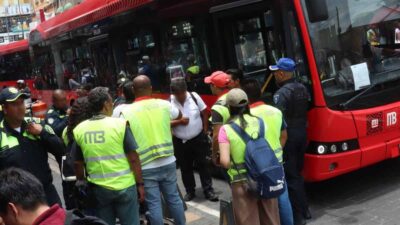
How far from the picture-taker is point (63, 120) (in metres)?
5.73

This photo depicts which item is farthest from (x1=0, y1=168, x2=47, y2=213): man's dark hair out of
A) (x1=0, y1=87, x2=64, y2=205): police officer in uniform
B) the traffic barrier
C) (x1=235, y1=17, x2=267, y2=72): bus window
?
(x1=235, y1=17, x2=267, y2=72): bus window

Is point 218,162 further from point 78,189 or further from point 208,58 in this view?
point 208,58

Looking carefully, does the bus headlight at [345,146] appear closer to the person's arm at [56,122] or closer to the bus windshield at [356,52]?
the bus windshield at [356,52]

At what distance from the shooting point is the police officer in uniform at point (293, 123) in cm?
519

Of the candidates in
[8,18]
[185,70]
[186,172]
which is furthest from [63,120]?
[8,18]

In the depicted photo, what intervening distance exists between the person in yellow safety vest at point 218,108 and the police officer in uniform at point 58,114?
5.52ft

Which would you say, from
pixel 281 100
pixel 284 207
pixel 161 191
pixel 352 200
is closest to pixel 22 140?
pixel 161 191

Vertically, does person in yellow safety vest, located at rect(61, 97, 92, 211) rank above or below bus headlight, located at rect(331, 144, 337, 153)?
above

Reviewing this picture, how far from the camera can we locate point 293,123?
207 inches

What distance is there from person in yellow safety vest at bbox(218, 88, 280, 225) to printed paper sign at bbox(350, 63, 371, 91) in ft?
6.68

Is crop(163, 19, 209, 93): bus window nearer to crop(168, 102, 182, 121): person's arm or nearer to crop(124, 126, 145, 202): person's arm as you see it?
crop(168, 102, 182, 121): person's arm

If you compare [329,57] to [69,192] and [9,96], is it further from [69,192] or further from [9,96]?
[9,96]

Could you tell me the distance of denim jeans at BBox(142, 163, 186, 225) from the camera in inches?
187

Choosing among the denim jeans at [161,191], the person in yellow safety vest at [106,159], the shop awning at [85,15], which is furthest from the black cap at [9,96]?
the shop awning at [85,15]
